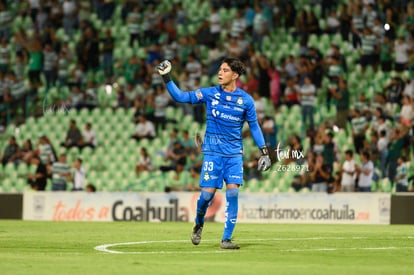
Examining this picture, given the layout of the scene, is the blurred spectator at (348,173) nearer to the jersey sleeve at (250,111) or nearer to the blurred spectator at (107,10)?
the jersey sleeve at (250,111)

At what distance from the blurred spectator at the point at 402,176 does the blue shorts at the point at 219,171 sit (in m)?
11.1

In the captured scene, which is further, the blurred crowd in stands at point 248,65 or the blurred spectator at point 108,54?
the blurred spectator at point 108,54

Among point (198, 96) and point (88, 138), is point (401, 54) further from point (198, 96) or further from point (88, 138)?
point (198, 96)

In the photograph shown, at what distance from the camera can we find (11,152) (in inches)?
1086

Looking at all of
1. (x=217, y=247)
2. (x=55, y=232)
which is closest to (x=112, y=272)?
(x=217, y=247)

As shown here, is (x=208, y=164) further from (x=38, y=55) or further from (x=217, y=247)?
(x=38, y=55)

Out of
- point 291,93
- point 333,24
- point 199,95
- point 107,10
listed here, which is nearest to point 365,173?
point 291,93

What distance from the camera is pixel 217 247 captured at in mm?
12922

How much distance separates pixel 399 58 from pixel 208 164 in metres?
15.1

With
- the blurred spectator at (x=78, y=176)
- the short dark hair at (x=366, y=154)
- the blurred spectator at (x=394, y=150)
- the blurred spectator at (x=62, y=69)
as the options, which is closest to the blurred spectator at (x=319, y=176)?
the short dark hair at (x=366, y=154)

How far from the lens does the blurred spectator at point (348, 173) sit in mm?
23344

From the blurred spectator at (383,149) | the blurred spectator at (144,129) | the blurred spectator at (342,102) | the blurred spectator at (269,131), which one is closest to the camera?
the blurred spectator at (383,149)

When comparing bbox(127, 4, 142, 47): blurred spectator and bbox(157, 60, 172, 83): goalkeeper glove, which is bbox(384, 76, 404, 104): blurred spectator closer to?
bbox(127, 4, 142, 47): blurred spectator

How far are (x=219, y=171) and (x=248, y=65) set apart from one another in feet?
49.7
